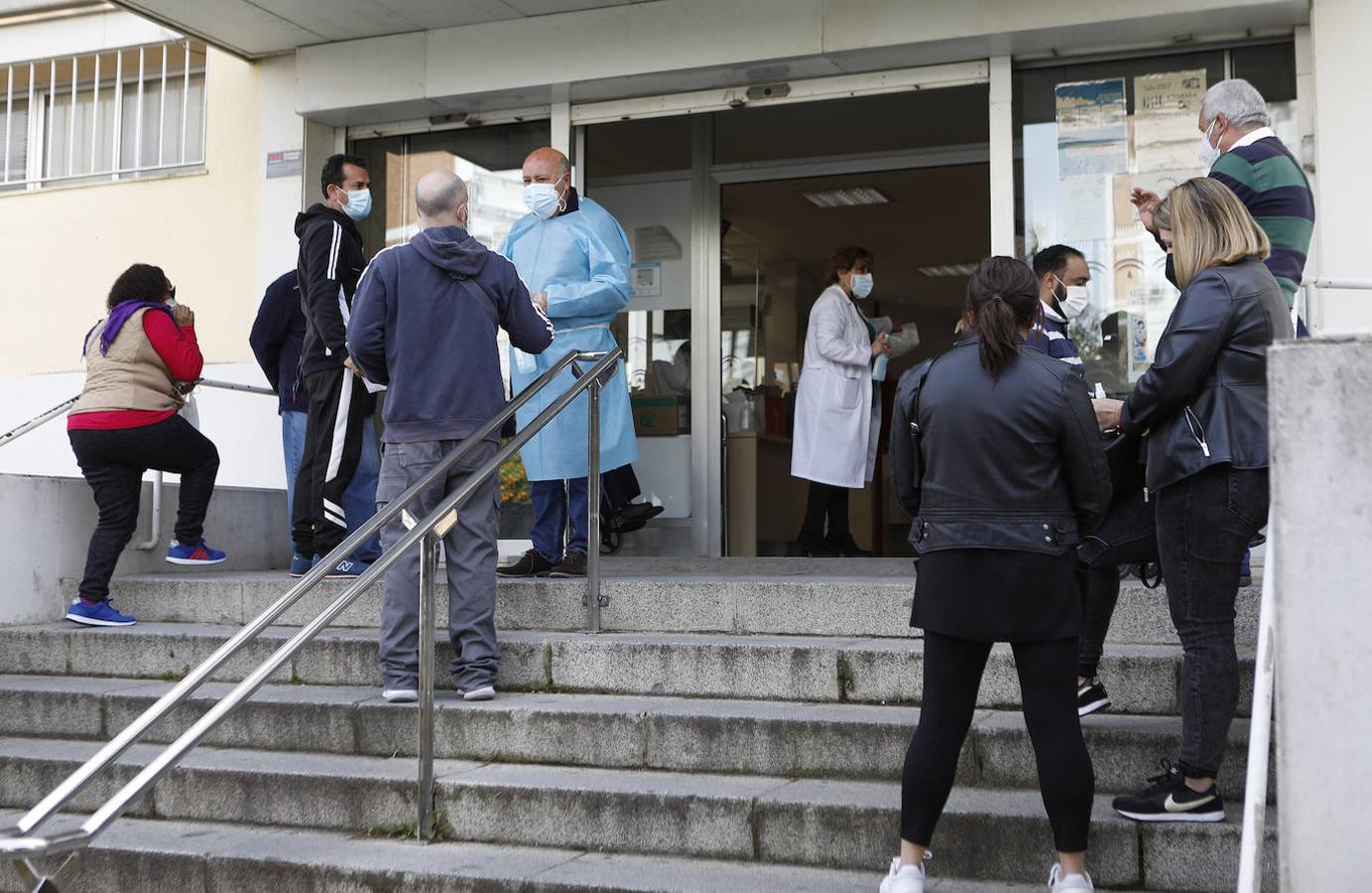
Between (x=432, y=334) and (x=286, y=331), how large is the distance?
2.14 m

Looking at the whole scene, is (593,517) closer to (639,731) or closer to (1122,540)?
(639,731)

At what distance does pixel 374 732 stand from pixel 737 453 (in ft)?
14.2

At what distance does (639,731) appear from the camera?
4.57m

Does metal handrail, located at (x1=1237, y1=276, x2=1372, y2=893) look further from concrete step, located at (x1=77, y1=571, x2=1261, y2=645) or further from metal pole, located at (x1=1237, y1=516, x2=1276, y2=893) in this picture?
concrete step, located at (x1=77, y1=571, x2=1261, y2=645)

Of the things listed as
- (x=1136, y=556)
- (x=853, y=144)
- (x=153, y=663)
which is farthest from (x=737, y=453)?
(x=1136, y=556)

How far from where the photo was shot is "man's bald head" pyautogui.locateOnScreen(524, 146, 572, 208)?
6.24 metres

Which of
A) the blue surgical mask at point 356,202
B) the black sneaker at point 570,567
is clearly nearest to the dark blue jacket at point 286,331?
the blue surgical mask at point 356,202

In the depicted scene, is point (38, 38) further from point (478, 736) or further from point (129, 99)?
point (478, 736)

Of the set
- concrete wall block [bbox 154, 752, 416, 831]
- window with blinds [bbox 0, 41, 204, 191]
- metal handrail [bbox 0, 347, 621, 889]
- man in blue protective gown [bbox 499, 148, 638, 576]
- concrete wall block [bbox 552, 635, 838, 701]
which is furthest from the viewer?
window with blinds [bbox 0, 41, 204, 191]

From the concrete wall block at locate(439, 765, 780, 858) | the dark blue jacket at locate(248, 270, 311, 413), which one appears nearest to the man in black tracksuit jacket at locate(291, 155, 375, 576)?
the dark blue jacket at locate(248, 270, 311, 413)

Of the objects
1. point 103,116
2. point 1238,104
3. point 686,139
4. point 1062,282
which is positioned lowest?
point 1062,282

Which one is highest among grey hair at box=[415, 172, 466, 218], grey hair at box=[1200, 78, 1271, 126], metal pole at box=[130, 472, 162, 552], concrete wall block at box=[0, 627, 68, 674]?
grey hair at box=[1200, 78, 1271, 126]

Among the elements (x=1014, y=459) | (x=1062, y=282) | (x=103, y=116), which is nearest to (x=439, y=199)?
(x=1062, y=282)

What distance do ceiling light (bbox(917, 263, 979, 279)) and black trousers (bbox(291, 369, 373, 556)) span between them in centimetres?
966
